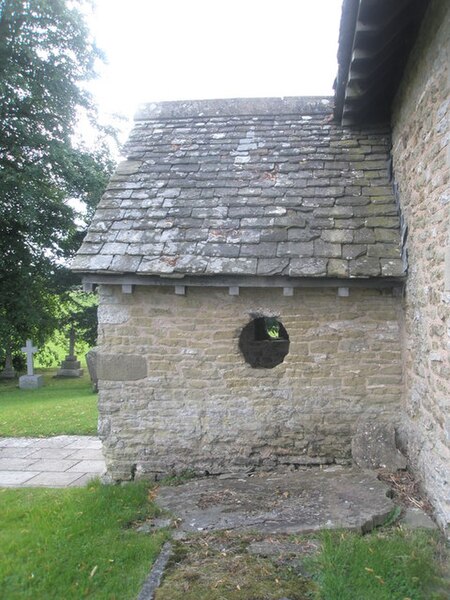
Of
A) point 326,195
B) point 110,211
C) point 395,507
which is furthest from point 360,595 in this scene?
point 110,211

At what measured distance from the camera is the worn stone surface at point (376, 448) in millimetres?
5371

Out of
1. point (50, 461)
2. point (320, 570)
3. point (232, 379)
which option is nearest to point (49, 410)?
point (50, 461)

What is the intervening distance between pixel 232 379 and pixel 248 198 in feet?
7.81

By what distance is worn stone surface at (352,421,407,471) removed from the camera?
17.6 feet

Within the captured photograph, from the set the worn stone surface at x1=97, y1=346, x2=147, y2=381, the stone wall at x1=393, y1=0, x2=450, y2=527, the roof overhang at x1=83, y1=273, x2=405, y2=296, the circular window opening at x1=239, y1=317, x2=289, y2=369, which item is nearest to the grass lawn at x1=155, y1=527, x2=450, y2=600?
the stone wall at x1=393, y1=0, x2=450, y2=527

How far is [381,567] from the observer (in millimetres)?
3576

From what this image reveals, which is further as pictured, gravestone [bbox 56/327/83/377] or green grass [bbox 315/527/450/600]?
gravestone [bbox 56/327/83/377]

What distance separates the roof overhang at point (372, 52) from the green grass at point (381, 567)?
14.8 feet

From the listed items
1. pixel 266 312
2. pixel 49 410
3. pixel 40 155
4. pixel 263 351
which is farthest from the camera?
pixel 40 155

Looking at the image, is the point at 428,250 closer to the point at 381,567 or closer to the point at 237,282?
the point at 237,282

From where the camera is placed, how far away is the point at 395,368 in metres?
5.65

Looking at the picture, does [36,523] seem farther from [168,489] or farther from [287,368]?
[287,368]

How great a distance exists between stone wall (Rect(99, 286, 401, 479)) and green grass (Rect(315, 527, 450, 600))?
1.74 metres

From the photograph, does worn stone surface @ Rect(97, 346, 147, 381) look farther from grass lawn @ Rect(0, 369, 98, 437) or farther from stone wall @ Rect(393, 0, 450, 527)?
grass lawn @ Rect(0, 369, 98, 437)
